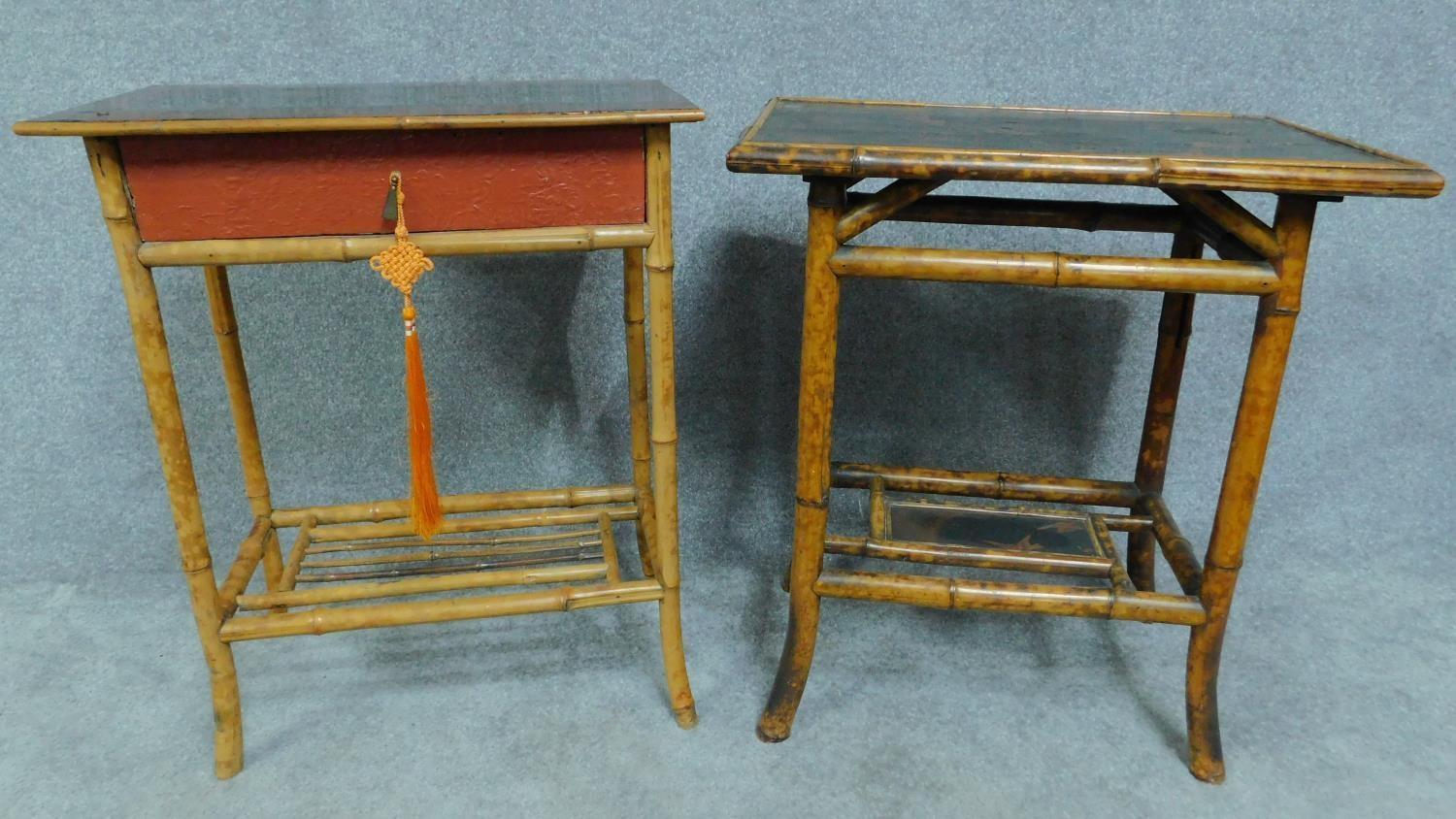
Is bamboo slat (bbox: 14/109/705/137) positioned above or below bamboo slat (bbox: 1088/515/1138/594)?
above

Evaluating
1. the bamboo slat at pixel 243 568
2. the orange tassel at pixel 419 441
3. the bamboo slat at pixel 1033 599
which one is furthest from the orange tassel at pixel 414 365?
the bamboo slat at pixel 1033 599

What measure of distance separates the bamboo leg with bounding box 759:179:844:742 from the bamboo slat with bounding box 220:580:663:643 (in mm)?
192

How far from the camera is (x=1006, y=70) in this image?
1372mm

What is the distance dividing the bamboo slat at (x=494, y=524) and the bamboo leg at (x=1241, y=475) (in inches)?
27.8

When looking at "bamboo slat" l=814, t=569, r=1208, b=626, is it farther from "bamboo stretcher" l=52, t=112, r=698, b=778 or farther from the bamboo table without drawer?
"bamboo stretcher" l=52, t=112, r=698, b=778

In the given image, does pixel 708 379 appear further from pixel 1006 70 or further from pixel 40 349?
pixel 40 349

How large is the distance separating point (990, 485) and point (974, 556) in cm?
19

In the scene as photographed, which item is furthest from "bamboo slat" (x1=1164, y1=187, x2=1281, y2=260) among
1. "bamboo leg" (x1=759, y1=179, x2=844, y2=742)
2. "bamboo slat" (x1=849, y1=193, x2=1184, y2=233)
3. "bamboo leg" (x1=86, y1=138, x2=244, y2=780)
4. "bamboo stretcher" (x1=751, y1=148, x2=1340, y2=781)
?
"bamboo leg" (x1=86, y1=138, x2=244, y2=780)

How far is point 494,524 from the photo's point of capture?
134 cm

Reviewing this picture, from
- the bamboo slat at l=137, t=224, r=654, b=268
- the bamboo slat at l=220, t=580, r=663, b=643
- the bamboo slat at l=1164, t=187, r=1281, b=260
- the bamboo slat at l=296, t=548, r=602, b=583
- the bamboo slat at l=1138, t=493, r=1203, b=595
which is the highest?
the bamboo slat at l=1164, t=187, r=1281, b=260

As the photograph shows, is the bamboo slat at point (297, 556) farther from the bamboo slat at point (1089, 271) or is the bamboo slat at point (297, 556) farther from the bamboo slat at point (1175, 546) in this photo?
the bamboo slat at point (1175, 546)

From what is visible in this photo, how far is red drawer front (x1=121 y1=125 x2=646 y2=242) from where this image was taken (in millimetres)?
918

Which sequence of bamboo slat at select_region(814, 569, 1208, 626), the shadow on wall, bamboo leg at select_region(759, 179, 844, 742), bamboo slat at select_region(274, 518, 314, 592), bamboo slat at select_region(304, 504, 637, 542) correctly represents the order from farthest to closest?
the shadow on wall
bamboo slat at select_region(304, 504, 637, 542)
bamboo slat at select_region(274, 518, 314, 592)
bamboo slat at select_region(814, 569, 1208, 626)
bamboo leg at select_region(759, 179, 844, 742)

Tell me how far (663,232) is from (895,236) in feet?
1.78
